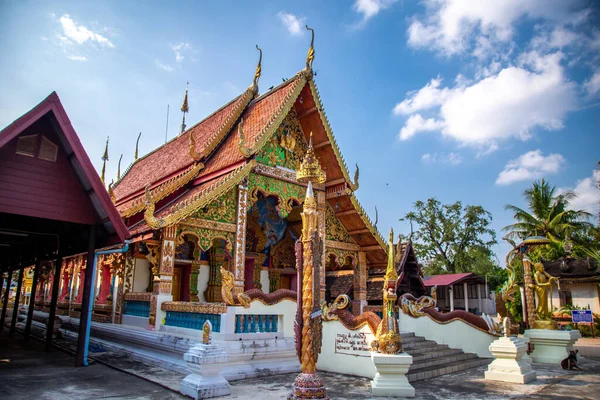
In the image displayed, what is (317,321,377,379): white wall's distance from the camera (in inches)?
290

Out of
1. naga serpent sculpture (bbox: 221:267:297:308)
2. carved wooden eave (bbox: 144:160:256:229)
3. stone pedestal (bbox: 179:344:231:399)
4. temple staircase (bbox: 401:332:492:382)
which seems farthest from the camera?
carved wooden eave (bbox: 144:160:256:229)

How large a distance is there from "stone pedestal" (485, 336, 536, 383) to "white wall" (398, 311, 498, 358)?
2225mm

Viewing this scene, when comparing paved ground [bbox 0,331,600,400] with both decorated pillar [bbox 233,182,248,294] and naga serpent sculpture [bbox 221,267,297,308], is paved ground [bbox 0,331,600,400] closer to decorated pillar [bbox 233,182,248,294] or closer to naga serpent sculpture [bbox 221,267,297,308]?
naga serpent sculpture [bbox 221,267,297,308]

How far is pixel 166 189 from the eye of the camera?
10023 millimetres

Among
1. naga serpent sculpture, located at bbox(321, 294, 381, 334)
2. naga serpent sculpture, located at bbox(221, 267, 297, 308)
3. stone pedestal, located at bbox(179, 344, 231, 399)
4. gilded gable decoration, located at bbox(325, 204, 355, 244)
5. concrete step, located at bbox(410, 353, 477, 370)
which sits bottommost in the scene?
concrete step, located at bbox(410, 353, 477, 370)

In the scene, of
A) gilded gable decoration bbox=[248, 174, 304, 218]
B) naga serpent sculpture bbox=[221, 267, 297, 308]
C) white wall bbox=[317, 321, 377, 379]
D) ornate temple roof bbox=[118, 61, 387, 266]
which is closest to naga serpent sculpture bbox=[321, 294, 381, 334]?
white wall bbox=[317, 321, 377, 379]

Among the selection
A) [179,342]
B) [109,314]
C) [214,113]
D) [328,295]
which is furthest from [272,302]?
[214,113]

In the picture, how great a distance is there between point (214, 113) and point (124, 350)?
8226 mm

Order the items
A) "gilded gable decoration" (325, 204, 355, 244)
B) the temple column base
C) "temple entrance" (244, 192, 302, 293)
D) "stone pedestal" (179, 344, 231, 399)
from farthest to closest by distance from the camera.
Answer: "temple entrance" (244, 192, 302, 293) < "gilded gable decoration" (325, 204, 355, 244) < "stone pedestal" (179, 344, 231, 399) < the temple column base

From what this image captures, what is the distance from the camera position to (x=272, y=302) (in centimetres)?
812

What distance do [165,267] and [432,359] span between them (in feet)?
17.6

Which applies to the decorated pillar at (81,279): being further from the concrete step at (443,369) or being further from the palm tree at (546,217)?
the palm tree at (546,217)

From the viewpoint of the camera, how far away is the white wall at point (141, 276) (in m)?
10.5

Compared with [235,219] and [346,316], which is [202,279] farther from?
[346,316]
